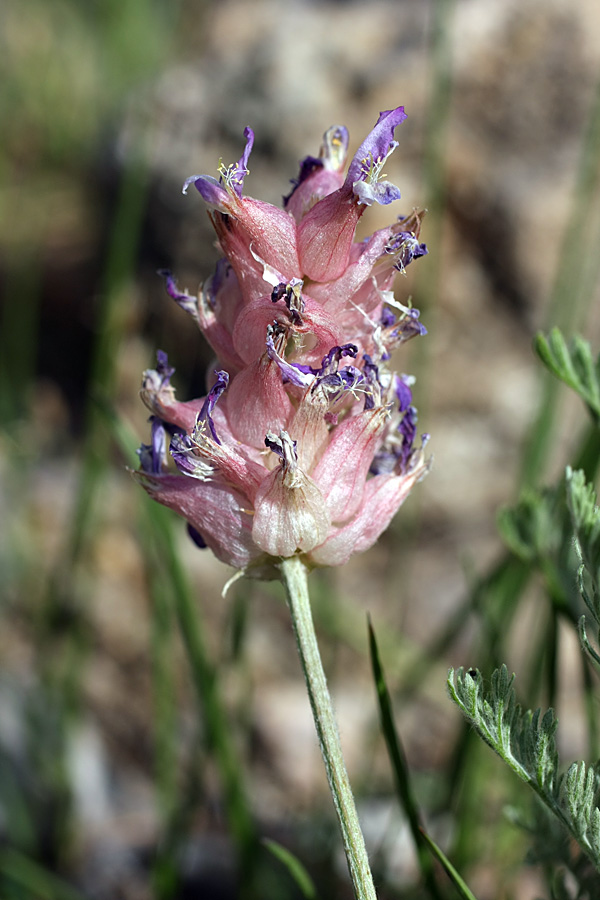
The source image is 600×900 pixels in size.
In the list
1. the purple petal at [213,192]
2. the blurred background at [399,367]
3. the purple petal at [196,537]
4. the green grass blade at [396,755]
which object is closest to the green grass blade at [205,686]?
the purple petal at [196,537]

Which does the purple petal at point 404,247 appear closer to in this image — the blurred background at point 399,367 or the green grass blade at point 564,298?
the green grass blade at point 564,298

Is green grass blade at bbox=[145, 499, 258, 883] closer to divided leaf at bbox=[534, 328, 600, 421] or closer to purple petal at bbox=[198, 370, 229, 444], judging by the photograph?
purple petal at bbox=[198, 370, 229, 444]

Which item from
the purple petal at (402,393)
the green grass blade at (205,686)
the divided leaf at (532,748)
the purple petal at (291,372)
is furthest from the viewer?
the green grass blade at (205,686)

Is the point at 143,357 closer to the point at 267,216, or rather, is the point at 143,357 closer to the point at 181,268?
the point at 181,268

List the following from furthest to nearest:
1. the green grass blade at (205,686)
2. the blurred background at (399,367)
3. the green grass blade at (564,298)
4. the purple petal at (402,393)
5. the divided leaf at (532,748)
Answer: the blurred background at (399,367), the green grass blade at (564,298), the green grass blade at (205,686), the purple petal at (402,393), the divided leaf at (532,748)

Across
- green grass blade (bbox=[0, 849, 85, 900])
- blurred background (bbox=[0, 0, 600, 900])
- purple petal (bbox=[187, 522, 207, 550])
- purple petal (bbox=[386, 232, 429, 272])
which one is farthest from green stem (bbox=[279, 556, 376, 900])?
blurred background (bbox=[0, 0, 600, 900])

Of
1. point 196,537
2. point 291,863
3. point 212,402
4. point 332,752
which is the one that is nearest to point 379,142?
point 212,402

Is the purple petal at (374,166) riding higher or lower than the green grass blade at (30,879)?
higher
